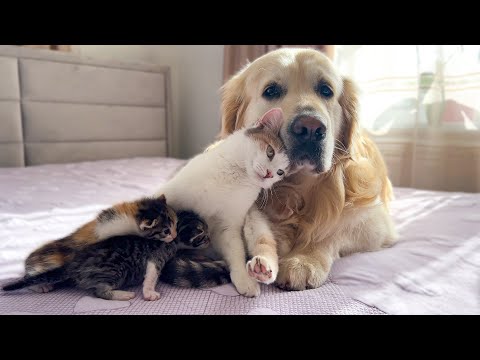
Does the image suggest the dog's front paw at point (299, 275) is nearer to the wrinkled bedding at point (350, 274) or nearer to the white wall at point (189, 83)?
the wrinkled bedding at point (350, 274)

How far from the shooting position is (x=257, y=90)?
60.1 inches

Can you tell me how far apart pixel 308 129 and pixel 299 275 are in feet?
1.60

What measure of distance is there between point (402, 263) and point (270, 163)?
0.59 m

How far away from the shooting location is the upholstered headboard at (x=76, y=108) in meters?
4.08

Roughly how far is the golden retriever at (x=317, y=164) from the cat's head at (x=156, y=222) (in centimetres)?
42

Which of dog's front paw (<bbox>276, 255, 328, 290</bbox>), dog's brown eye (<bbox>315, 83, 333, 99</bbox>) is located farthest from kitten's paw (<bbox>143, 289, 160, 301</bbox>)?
dog's brown eye (<bbox>315, 83, 333, 99</bbox>)

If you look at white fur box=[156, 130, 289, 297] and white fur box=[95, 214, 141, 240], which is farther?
white fur box=[156, 130, 289, 297]

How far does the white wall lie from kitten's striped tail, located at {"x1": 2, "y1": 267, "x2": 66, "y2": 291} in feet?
14.1

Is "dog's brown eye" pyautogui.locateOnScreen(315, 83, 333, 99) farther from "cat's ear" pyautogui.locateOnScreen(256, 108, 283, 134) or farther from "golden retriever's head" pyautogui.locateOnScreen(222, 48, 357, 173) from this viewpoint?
"cat's ear" pyautogui.locateOnScreen(256, 108, 283, 134)

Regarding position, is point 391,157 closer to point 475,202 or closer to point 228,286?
point 475,202

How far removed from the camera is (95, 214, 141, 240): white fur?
1.07 meters

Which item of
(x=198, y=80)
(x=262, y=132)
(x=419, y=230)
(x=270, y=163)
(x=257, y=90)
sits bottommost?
(x=419, y=230)

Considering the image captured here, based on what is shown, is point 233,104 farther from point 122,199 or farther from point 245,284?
A: point 122,199

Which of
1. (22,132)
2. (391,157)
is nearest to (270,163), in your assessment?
(391,157)
